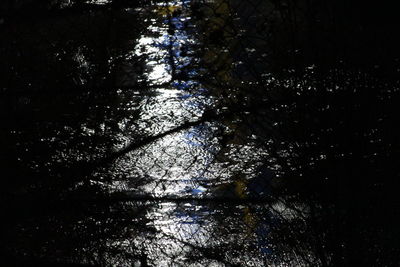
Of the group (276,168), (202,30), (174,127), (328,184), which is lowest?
(328,184)

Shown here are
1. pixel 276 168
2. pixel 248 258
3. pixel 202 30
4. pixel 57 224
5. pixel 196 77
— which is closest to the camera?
pixel 248 258

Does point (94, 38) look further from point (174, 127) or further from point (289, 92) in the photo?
point (289, 92)

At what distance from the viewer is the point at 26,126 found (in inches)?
182

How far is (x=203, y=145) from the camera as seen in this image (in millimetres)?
4109

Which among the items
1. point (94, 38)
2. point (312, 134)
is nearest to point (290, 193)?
point (312, 134)

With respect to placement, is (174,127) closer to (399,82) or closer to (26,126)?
(26,126)

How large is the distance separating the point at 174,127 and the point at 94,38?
252 centimetres

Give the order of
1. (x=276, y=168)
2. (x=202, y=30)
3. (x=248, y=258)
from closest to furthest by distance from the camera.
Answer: (x=248, y=258), (x=276, y=168), (x=202, y=30)

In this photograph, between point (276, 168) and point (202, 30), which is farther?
point (202, 30)

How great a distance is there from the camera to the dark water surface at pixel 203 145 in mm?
3027

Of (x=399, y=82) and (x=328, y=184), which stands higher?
(x=399, y=82)

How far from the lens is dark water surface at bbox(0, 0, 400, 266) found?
3.03 m

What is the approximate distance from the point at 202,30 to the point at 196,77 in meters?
1.14

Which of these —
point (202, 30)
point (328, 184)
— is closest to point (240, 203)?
point (328, 184)
